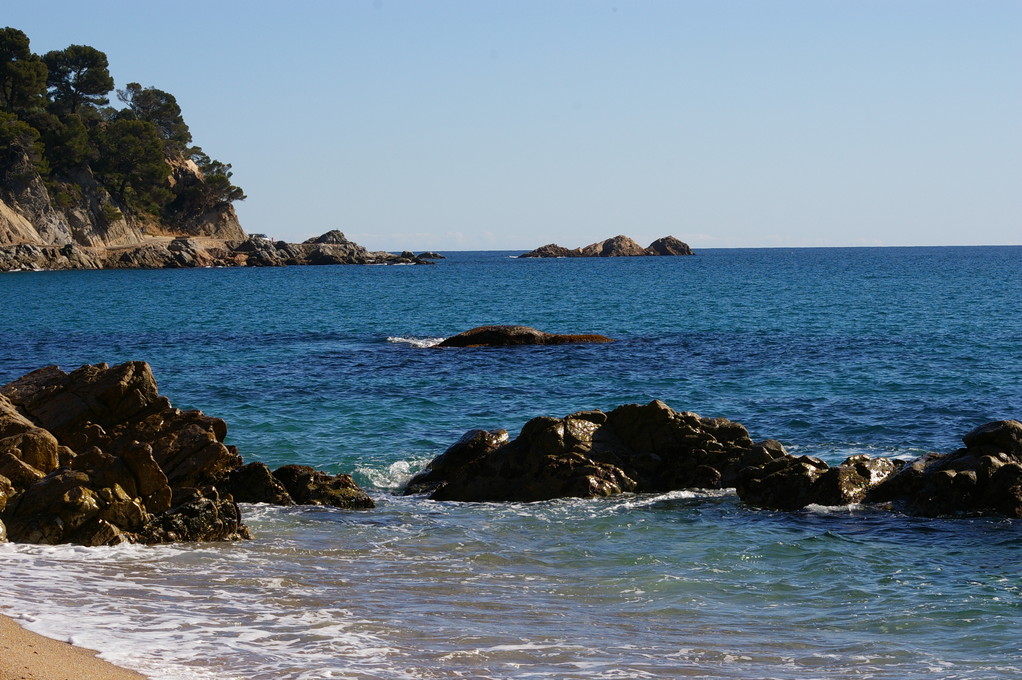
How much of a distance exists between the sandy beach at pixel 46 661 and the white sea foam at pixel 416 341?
103 feet

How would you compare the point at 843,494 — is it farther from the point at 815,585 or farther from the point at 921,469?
the point at 815,585

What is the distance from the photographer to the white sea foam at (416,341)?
42906 millimetres

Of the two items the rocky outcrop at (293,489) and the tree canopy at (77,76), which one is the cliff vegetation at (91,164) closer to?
the tree canopy at (77,76)

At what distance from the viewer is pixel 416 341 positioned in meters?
44.9

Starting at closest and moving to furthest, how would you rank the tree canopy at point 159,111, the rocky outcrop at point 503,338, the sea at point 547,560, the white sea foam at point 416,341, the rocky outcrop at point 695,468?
the sea at point 547,560, the rocky outcrop at point 695,468, the rocky outcrop at point 503,338, the white sea foam at point 416,341, the tree canopy at point 159,111

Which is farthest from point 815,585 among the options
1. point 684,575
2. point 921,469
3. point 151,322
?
point 151,322

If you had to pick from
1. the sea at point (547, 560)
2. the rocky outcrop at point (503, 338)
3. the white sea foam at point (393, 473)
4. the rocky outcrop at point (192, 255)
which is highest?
→ the rocky outcrop at point (192, 255)

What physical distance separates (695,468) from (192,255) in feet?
437

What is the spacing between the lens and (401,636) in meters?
11.1

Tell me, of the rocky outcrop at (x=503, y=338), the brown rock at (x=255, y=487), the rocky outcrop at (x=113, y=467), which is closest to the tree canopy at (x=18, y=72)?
the rocky outcrop at (x=503, y=338)

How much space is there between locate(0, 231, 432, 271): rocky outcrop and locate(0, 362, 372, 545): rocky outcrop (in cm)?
10564

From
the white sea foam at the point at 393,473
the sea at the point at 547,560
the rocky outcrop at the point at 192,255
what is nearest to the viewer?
the sea at the point at 547,560

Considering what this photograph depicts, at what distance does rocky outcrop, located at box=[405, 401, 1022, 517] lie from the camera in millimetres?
17141

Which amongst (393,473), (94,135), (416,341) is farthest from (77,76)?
(393,473)
